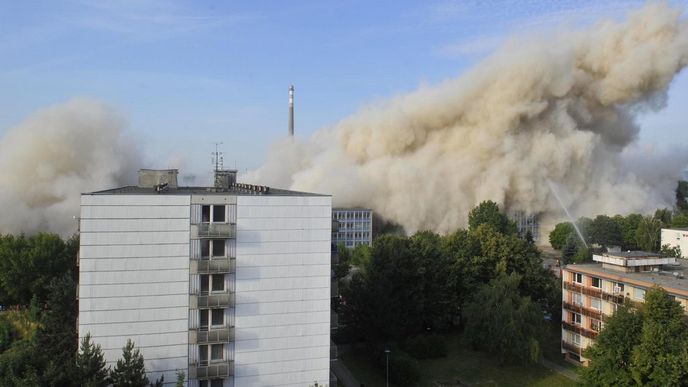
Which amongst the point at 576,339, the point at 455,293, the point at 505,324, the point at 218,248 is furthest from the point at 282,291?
the point at 455,293

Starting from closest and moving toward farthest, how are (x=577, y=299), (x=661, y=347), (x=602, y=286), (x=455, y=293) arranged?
(x=661, y=347) → (x=602, y=286) → (x=577, y=299) → (x=455, y=293)

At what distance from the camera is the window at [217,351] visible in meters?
14.7

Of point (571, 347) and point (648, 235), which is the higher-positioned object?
point (648, 235)

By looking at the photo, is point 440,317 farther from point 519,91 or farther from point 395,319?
point 519,91

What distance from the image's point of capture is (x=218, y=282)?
48.2 feet

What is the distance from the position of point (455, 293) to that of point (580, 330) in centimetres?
645

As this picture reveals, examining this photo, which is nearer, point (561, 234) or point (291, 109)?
point (561, 234)

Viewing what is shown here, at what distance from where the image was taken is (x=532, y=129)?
184 feet

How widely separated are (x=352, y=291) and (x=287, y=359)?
897cm

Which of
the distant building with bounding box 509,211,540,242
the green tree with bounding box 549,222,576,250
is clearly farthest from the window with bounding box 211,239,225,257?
the distant building with bounding box 509,211,540,242

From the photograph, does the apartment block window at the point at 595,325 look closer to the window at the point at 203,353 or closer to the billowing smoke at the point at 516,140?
the window at the point at 203,353

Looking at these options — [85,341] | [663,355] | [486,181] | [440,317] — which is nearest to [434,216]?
[486,181]

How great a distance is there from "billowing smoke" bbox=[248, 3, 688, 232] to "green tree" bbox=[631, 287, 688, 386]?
37.4 m

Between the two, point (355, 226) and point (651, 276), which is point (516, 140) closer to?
point (355, 226)
